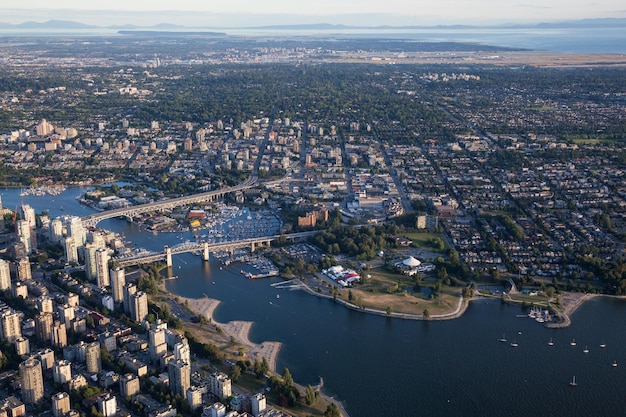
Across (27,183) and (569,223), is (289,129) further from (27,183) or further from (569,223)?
(569,223)

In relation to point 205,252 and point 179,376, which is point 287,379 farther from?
point 205,252

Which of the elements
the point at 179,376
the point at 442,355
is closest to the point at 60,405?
the point at 179,376

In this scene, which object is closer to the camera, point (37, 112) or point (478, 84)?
point (37, 112)

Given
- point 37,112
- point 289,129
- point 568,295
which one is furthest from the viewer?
point 37,112

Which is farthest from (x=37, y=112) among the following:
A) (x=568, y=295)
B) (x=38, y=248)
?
(x=568, y=295)

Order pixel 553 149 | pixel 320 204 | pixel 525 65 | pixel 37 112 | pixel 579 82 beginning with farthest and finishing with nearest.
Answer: pixel 525 65, pixel 579 82, pixel 37 112, pixel 553 149, pixel 320 204

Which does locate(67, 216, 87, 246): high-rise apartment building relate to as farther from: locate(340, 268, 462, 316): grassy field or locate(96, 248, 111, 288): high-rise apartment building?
locate(340, 268, 462, 316): grassy field

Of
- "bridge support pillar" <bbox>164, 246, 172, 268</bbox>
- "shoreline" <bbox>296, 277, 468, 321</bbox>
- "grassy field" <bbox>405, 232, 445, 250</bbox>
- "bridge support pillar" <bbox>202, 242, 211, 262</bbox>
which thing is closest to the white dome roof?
"grassy field" <bbox>405, 232, 445, 250</bbox>
